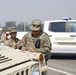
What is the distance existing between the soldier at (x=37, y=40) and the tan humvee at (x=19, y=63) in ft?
2.42

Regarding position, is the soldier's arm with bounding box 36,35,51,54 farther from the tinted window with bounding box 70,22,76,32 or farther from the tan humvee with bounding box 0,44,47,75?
the tinted window with bounding box 70,22,76,32

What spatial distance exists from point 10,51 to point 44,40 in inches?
39.4

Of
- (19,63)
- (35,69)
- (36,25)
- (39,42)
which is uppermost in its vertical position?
(36,25)

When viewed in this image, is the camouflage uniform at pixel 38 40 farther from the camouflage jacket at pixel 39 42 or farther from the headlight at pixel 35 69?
the headlight at pixel 35 69

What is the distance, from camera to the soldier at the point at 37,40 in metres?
5.13

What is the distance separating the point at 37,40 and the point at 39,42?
48 millimetres

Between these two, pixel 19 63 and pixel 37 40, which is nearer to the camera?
pixel 19 63

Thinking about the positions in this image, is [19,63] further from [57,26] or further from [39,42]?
[57,26]

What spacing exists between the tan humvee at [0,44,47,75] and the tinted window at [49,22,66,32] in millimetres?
8642

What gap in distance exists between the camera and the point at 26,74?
3.83m

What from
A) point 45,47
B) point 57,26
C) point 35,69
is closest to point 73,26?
point 57,26

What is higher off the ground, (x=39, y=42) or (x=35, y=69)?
(x=39, y=42)

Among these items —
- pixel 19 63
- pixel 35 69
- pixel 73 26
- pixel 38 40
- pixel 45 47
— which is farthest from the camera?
pixel 73 26

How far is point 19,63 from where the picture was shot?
3.93 m
